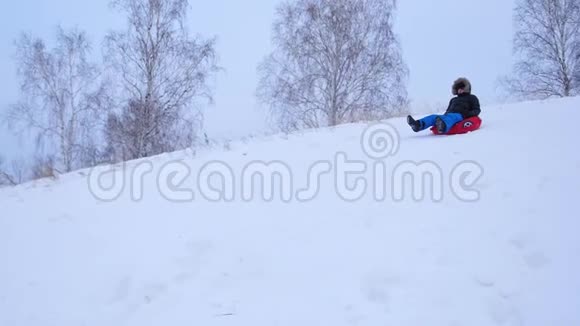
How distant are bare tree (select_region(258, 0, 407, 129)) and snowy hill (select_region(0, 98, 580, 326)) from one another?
23.2 feet

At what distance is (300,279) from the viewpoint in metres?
2.59

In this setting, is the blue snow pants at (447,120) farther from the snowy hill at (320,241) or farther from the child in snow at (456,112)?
the snowy hill at (320,241)

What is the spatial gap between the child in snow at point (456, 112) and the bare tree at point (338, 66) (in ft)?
19.7

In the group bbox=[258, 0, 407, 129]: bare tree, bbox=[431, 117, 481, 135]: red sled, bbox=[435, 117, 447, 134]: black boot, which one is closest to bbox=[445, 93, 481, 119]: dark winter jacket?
bbox=[431, 117, 481, 135]: red sled

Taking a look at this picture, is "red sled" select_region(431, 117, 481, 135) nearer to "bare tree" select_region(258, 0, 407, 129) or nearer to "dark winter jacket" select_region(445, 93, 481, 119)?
"dark winter jacket" select_region(445, 93, 481, 119)

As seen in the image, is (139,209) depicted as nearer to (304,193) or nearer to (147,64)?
(304,193)

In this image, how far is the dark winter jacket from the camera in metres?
A: 5.10

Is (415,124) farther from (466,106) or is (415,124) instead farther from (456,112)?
(466,106)

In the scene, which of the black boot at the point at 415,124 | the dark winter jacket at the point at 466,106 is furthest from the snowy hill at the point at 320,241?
the dark winter jacket at the point at 466,106

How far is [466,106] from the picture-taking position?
5.18 meters

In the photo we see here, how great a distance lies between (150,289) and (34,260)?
4.74ft

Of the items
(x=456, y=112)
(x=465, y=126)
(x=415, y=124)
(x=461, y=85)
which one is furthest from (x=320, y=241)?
(x=461, y=85)

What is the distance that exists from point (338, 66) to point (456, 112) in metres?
6.73

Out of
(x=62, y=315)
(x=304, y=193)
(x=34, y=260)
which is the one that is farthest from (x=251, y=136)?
(x=62, y=315)
